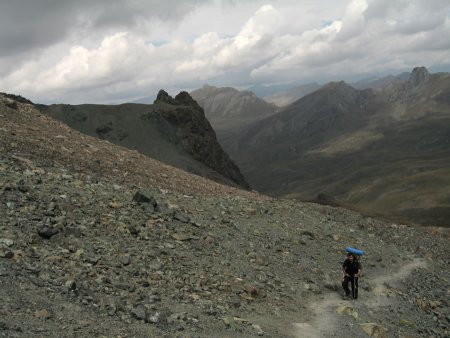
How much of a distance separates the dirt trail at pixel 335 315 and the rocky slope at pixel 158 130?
2915 inches

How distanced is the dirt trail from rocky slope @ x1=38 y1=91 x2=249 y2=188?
74.0 meters

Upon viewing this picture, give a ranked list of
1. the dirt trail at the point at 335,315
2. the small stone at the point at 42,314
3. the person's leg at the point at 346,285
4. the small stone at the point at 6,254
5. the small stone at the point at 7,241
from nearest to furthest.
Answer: the small stone at the point at 42,314 → the small stone at the point at 6,254 → the small stone at the point at 7,241 → the dirt trail at the point at 335,315 → the person's leg at the point at 346,285

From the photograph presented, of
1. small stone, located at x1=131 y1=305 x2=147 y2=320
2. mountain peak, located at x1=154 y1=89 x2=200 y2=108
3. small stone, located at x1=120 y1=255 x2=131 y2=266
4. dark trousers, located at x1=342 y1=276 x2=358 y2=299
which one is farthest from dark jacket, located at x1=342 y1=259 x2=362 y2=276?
mountain peak, located at x1=154 y1=89 x2=200 y2=108

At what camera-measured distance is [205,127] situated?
124000 millimetres

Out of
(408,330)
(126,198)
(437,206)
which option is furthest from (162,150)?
(437,206)

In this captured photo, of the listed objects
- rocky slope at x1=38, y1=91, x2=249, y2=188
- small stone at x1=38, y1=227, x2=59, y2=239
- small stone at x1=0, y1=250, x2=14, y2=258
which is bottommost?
small stone at x1=0, y1=250, x2=14, y2=258

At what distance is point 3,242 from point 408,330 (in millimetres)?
17160

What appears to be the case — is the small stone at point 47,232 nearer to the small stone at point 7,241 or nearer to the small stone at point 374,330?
the small stone at point 7,241

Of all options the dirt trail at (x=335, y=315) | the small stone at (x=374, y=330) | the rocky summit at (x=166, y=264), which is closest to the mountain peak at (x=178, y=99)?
the rocky summit at (x=166, y=264)

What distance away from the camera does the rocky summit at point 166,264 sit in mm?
14867

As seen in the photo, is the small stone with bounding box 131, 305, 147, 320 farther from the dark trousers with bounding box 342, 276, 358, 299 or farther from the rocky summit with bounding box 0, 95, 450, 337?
the dark trousers with bounding box 342, 276, 358, 299

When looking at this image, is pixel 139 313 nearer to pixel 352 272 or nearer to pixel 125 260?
pixel 125 260

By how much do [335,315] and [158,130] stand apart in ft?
309

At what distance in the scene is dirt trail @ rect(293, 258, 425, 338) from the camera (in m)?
17.9
